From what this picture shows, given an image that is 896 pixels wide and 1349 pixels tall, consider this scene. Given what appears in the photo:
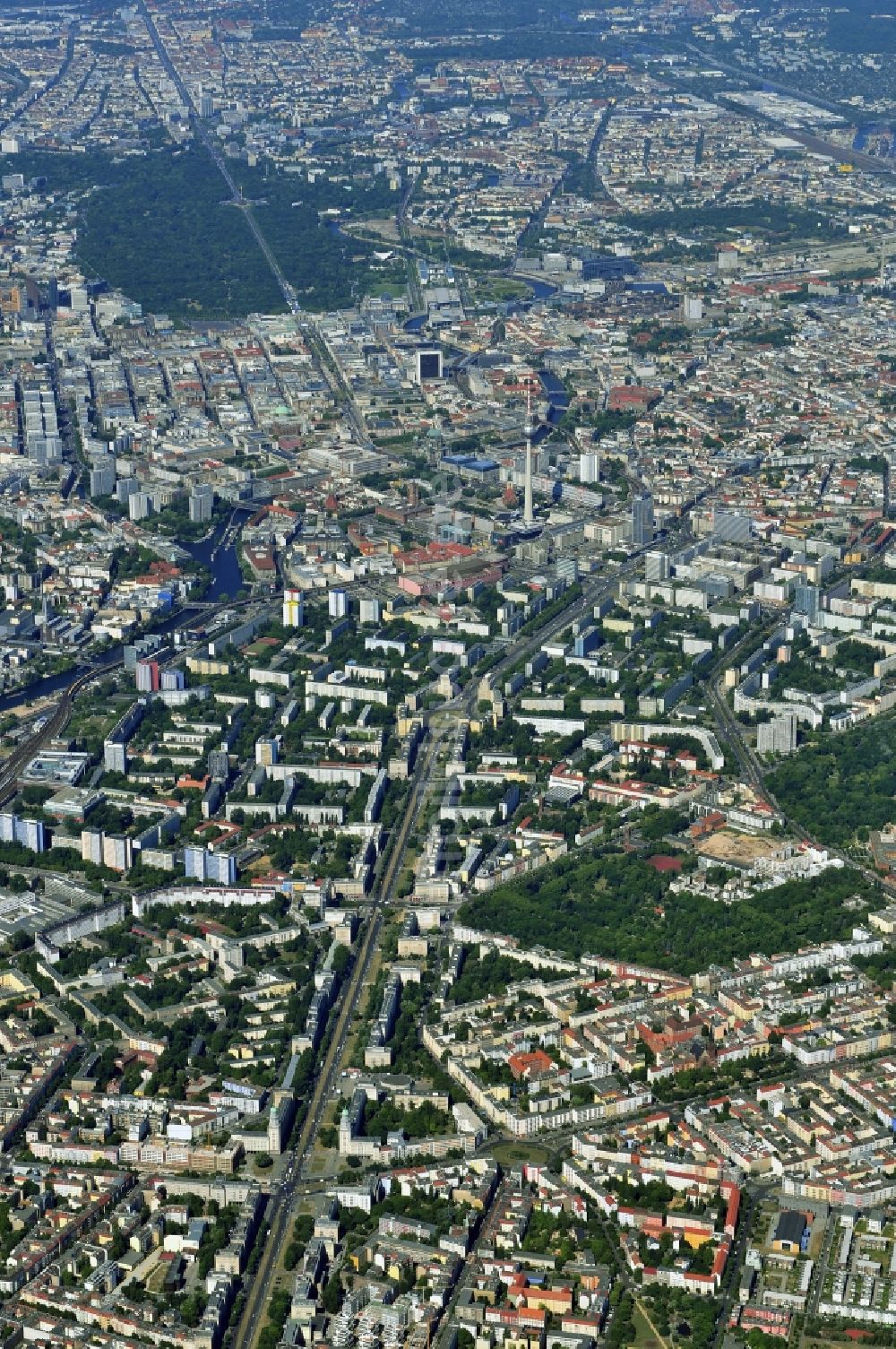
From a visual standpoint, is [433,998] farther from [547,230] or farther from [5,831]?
[547,230]

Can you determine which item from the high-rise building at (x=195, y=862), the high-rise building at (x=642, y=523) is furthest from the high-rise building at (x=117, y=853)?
the high-rise building at (x=642, y=523)

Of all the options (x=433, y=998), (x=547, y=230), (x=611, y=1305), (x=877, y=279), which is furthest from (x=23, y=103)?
(x=611, y=1305)

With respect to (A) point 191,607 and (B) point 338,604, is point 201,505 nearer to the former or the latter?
(A) point 191,607

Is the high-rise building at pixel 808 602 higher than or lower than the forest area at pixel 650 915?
lower

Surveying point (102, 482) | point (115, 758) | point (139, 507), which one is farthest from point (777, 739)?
point (102, 482)

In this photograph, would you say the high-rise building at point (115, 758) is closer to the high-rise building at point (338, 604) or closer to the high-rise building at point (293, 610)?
the high-rise building at point (293, 610)

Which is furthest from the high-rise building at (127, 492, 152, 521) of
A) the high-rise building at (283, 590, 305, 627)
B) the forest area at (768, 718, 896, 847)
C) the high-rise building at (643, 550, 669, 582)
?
the forest area at (768, 718, 896, 847)
